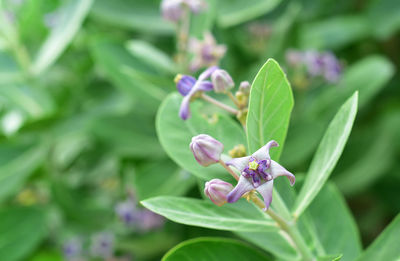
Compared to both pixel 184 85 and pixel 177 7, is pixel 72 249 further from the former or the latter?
pixel 184 85

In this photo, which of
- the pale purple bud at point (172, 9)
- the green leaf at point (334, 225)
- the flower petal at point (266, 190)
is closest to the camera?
the flower petal at point (266, 190)

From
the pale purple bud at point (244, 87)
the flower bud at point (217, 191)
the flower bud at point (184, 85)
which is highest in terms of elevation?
the pale purple bud at point (244, 87)

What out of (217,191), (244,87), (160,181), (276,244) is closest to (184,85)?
(244,87)

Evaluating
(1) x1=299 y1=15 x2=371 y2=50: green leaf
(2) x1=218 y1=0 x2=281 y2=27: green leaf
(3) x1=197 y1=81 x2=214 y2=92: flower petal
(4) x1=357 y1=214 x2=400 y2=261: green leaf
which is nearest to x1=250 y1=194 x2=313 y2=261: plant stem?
(4) x1=357 y1=214 x2=400 y2=261: green leaf

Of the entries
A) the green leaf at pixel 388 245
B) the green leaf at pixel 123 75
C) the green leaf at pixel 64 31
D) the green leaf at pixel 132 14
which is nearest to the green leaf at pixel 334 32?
the green leaf at pixel 132 14

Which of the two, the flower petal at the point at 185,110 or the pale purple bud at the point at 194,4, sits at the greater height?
the pale purple bud at the point at 194,4

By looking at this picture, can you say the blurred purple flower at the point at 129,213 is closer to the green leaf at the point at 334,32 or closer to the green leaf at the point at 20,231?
the green leaf at the point at 20,231

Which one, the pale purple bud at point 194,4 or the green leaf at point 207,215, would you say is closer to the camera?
the green leaf at point 207,215

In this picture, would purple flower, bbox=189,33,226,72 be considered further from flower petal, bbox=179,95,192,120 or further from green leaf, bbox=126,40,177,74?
flower petal, bbox=179,95,192,120

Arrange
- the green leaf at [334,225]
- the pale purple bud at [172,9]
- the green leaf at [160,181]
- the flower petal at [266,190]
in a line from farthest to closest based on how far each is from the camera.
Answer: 1. the green leaf at [160,181]
2. the pale purple bud at [172,9]
3. the green leaf at [334,225]
4. the flower petal at [266,190]
